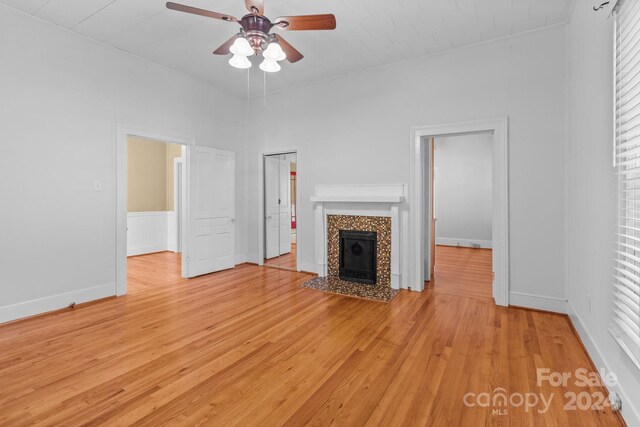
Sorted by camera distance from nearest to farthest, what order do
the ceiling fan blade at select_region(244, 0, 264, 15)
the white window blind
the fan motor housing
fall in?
1. the white window blind
2. the ceiling fan blade at select_region(244, 0, 264, 15)
3. the fan motor housing

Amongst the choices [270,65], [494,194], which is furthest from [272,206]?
[494,194]

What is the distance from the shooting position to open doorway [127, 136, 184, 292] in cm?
666

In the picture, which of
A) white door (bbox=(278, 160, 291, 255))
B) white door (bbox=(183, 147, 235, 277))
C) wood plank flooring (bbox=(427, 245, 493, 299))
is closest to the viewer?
wood plank flooring (bbox=(427, 245, 493, 299))

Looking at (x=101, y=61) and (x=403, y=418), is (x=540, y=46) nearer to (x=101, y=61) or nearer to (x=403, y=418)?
(x=403, y=418)

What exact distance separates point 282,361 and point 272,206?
403cm

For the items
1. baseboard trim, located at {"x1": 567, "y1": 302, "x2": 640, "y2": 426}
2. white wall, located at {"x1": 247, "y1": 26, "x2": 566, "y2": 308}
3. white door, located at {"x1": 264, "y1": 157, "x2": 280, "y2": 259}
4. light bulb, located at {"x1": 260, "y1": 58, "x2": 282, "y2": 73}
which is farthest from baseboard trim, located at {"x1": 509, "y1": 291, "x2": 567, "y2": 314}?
white door, located at {"x1": 264, "y1": 157, "x2": 280, "y2": 259}

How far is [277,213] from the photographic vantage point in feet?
20.6

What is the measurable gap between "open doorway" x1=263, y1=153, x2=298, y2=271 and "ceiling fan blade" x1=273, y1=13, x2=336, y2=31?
3093mm

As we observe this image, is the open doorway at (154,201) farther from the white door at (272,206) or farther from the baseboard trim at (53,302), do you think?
the baseboard trim at (53,302)

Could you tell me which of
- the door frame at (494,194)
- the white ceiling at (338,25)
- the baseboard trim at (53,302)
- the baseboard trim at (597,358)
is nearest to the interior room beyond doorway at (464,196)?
the door frame at (494,194)

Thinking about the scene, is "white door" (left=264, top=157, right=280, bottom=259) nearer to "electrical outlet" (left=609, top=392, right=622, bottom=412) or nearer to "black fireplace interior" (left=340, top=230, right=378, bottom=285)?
"black fireplace interior" (left=340, top=230, right=378, bottom=285)

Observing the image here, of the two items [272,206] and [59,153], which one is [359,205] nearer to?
[272,206]

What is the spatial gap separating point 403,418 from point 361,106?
12.7 feet

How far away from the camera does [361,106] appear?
4500 mm
